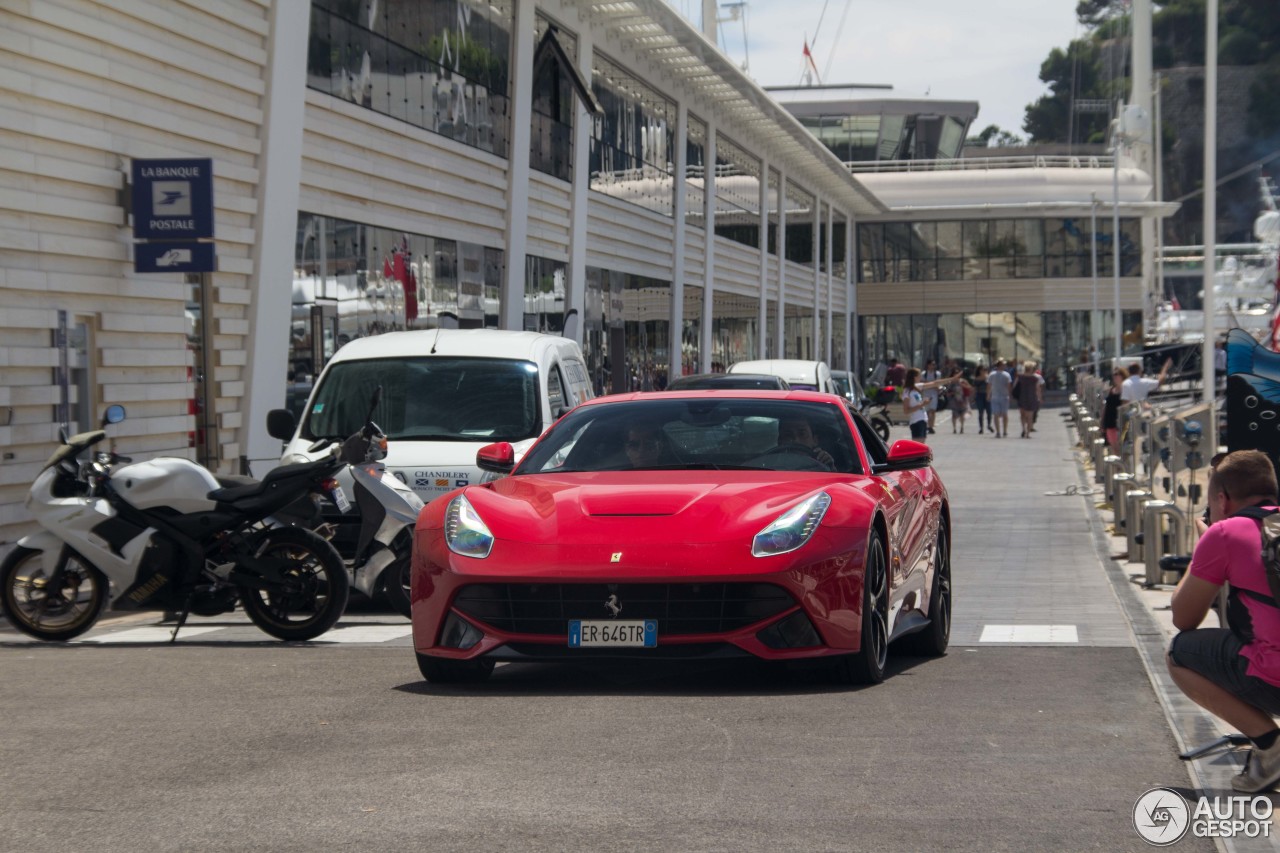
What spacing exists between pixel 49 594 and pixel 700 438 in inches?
159

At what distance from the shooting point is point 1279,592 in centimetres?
559

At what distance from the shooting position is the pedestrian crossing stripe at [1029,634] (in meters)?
10.7

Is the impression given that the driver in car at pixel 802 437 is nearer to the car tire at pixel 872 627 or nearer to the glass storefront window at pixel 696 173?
the car tire at pixel 872 627

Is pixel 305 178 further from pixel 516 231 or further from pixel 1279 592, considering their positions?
pixel 1279 592

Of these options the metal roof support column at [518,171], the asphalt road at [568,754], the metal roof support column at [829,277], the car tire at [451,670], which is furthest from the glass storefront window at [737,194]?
the car tire at [451,670]

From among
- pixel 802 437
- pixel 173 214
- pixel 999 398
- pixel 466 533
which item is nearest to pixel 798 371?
pixel 173 214

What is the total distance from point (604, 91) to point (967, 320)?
158 feet

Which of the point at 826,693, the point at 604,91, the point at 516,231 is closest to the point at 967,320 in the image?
the point at 604,91

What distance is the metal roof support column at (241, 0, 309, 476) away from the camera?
59.4ft

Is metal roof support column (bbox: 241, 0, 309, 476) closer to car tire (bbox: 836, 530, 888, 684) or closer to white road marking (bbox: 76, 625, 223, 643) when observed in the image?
white road marking (bbox: 76, 625, 223, 643)

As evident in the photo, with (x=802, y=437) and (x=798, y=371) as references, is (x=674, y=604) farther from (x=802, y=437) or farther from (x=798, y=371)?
(x=798, y=371)

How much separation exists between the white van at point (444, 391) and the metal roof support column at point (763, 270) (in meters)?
35.0

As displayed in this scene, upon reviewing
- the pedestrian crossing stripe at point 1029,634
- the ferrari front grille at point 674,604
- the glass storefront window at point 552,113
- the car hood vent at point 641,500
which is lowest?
the pedestrian crossing stripe at point 1029,634

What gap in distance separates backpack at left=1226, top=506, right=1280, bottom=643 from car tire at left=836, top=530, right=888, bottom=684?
87.8 inches
